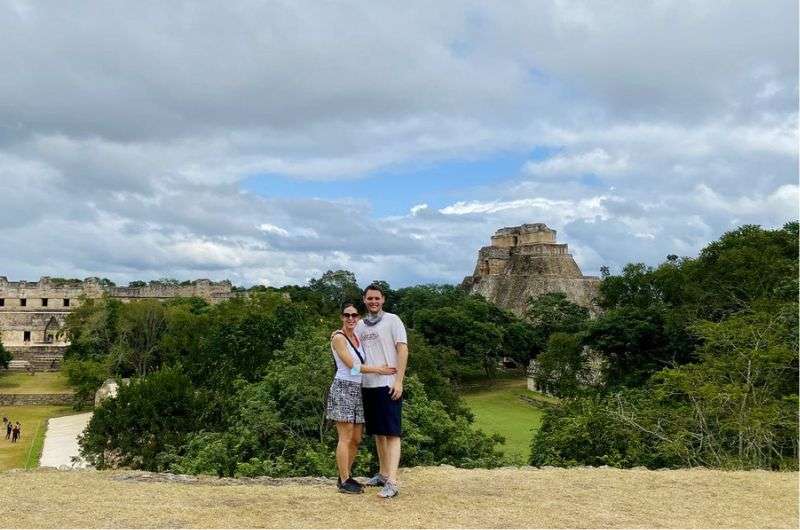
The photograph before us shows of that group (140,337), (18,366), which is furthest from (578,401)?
(18,366)

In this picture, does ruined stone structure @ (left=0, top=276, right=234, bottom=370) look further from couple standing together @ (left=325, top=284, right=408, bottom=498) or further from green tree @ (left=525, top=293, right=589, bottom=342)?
couple standing together @ (left=325, top=284, right=408, bottom=498)

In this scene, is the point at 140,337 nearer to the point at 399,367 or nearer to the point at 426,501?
the point at 399,367

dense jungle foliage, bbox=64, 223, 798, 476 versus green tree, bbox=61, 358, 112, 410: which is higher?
dense jungle foliage, bbox=64, 223, 798, 476

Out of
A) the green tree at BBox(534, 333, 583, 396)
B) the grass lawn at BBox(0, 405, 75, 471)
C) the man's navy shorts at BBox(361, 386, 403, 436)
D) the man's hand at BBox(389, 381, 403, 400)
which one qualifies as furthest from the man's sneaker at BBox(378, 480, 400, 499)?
the green tree at BBox(534, 333, 583, 396)

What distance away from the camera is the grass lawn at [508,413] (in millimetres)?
21828

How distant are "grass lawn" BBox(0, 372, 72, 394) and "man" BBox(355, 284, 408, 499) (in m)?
28.9

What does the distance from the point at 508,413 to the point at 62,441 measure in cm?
1539

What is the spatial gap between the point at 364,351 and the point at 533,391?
28634 millimetres

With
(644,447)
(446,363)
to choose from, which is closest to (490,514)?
(644,447)

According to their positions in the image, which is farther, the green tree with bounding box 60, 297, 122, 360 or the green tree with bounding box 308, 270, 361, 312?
the green tree with bounding box 308, 270, 361, 312

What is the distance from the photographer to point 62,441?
2119cm

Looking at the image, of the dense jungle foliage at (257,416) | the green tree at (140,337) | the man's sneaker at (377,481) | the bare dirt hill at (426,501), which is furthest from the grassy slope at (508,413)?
the green tree at (140,337)

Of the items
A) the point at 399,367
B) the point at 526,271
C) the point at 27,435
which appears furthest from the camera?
the point at 526,271

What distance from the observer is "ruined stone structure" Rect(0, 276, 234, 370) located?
4706 centimetres
